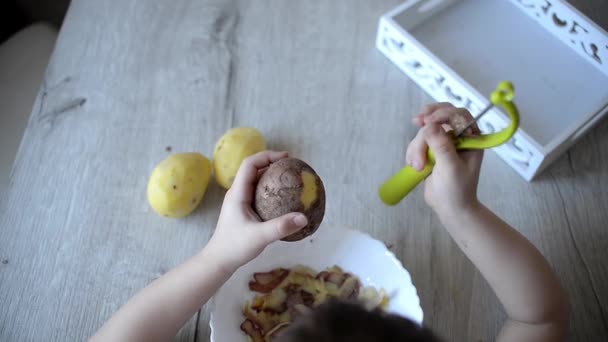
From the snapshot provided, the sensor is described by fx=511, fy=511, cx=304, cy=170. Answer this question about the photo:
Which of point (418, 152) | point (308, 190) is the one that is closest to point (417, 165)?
point (418, 152)

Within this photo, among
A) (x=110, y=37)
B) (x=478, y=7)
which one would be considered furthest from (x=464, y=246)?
(x=110, y=37)

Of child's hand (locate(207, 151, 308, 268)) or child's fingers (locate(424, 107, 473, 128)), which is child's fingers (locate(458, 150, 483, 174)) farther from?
child's hand (locate(207, 151, 308, 268))

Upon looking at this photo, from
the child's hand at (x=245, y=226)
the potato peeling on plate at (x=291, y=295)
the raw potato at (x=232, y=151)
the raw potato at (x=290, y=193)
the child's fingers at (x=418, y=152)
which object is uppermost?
the child's fingers at (x=418, y=152)

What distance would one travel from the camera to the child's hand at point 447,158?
617 mm

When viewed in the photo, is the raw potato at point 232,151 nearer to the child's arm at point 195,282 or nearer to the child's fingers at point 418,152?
the child's arm at point 195,282

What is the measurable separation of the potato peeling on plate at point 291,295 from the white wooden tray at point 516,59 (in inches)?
13.7

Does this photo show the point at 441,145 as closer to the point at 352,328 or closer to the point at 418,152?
the point at 418,152

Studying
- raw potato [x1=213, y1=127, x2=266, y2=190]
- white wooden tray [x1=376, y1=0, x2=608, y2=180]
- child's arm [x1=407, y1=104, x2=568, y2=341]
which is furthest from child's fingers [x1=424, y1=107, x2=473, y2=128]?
raw potato [x1=213, y1=127, x2=266, y2=190]

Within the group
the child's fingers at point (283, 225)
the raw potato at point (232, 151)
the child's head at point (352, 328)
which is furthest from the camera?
the raw potato at point (232, 151)

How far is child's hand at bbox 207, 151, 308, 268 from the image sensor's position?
59cm

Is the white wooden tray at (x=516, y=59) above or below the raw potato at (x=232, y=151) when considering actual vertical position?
above

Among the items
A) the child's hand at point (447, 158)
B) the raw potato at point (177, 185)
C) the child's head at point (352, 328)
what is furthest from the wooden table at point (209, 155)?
the child's head at point (352, 328)

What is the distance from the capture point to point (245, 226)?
62 cm

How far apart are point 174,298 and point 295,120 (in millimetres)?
389
